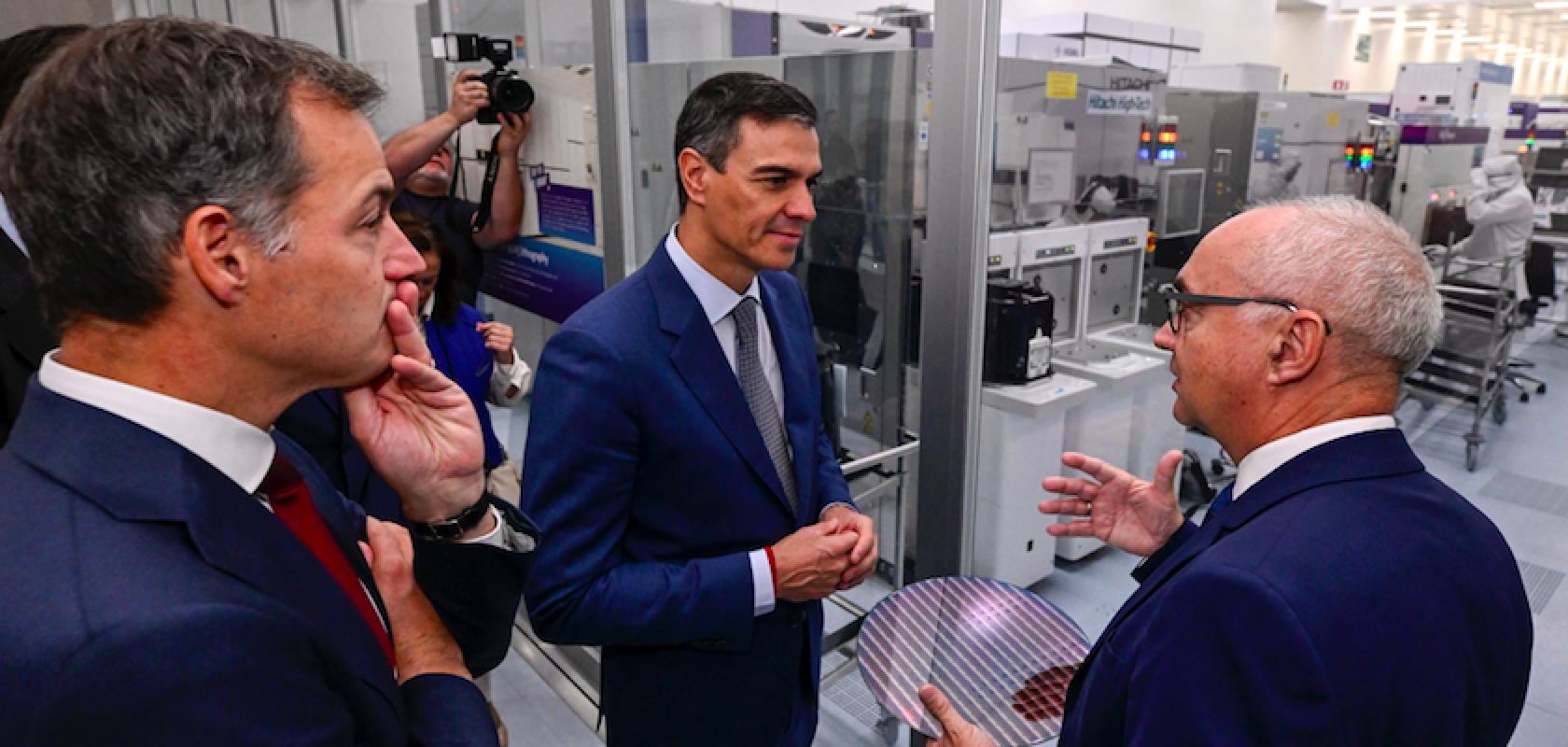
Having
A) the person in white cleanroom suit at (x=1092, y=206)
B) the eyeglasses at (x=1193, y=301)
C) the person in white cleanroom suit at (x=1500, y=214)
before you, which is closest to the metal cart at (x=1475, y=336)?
the person in white cleanroom suit at (x=1500, y=214)

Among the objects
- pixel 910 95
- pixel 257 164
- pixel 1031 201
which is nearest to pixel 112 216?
pixel 257 164

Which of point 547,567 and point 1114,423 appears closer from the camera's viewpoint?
point 547,567

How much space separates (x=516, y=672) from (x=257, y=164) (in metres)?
2.60

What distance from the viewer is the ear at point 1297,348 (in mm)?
984

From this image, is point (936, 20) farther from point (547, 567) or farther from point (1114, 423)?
A: point (1114, 423)

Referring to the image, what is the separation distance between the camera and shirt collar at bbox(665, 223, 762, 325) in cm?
150

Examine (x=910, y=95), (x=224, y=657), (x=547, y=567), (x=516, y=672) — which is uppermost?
(x=910, y=95)

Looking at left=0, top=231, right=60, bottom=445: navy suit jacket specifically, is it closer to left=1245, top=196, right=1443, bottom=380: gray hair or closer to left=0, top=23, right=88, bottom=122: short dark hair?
left=0, top=23, right=88, bottom=122: short dark hair

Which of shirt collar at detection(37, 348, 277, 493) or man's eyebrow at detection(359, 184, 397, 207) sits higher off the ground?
man's eyebrow at detection(359, 184, 397, 207)

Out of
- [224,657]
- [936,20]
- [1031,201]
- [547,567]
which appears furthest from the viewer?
[1031,201]

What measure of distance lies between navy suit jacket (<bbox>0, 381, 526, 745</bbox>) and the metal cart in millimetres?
3130

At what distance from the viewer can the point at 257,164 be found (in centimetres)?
70

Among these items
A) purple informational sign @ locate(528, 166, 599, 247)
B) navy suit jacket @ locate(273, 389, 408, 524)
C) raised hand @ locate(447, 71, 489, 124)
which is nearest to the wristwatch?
navy suit jacket @ locate(273, 389, 408, 524)

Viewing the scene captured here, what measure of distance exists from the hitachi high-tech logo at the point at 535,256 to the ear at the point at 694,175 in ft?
5.57
